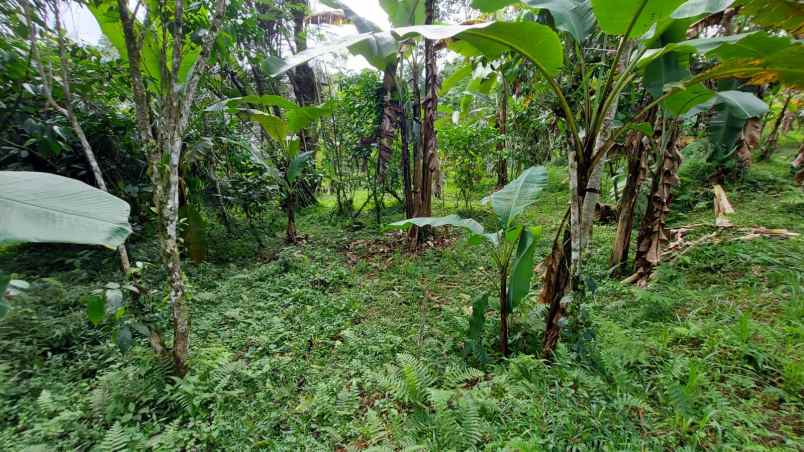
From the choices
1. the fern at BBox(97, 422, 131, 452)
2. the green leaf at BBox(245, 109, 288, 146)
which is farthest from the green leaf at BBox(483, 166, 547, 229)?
the green leaf at BBox(245, 109, 288, 146)

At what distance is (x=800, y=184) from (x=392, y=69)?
207 inches

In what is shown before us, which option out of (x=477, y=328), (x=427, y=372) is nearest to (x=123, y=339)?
(x=427, y=372)

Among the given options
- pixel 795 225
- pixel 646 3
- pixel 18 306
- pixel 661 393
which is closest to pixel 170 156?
pixel 18 306

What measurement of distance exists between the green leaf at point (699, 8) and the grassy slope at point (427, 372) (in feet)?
4.87

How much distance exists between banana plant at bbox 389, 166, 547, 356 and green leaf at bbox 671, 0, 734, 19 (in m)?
0.97

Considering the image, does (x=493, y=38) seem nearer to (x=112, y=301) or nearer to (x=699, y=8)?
(x=699, y=8)

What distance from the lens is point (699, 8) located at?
146cm

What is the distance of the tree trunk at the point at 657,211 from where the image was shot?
2.74 meters

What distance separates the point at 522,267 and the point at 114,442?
84.7 inches

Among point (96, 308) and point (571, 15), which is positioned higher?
point (571, 15)

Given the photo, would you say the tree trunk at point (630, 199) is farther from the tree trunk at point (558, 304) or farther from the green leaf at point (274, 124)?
the green leaf at point (274, 124)

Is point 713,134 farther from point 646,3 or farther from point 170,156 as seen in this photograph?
point 170,156

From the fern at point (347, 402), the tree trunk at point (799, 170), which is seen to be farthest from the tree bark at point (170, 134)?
the tree trunk at point (799, 170)

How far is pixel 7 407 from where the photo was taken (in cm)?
170
